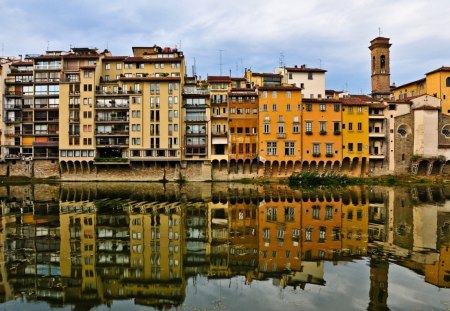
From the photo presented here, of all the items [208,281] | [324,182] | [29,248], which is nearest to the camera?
[208,281]

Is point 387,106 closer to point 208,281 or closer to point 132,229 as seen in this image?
point 132,229

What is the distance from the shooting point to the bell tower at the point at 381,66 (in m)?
92.6

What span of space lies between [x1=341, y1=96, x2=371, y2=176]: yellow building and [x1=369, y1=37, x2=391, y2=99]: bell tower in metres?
18.2

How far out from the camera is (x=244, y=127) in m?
76.8

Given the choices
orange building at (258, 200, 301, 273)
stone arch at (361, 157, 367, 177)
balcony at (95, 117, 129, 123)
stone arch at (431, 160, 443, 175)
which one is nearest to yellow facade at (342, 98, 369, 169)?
stone arch at (361, 157, 367, 177)

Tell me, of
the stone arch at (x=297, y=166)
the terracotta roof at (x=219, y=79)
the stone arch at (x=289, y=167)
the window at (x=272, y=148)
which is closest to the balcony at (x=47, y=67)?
the terracotta roof at (x=219, y=79)

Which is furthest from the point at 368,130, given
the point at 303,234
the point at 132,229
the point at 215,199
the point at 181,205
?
the point at 132,229

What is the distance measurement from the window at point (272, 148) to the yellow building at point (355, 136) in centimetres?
1311

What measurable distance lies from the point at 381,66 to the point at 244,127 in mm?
38925

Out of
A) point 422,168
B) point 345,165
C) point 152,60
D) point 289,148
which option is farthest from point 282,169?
point 152,60

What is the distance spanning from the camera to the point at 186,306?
17156mm

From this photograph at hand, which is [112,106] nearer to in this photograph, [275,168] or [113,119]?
[113,119]

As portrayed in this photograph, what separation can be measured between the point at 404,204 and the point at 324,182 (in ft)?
83.8

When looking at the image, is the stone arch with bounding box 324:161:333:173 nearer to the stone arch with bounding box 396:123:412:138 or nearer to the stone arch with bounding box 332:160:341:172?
the stone arch with bounding box 332:160:341:172
